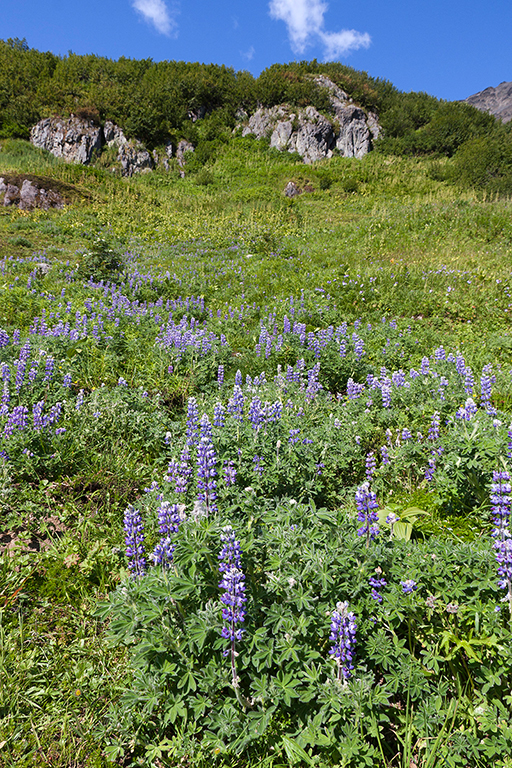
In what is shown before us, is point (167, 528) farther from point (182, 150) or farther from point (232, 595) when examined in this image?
point (182, 150)

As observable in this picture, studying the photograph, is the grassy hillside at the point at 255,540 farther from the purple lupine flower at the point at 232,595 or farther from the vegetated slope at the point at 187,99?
the vegetated slope at the point at 187,99

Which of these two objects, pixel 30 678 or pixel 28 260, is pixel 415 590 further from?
pixel 28 260

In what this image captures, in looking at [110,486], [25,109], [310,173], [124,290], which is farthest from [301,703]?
[25,109]

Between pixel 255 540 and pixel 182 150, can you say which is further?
pixel 182 150

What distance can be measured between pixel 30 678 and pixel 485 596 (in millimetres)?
2499

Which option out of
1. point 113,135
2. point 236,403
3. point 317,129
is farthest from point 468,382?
point 317,129

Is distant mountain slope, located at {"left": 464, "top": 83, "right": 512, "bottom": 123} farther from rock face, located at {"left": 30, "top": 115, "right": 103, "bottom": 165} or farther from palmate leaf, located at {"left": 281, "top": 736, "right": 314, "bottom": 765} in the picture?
palmate leaf, located at {"left": 281, "top": 736, "right": 314, "bottom": 765}

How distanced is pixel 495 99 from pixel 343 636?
199495 millimetres

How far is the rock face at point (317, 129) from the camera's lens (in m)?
35.7

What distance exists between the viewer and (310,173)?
1118 inches

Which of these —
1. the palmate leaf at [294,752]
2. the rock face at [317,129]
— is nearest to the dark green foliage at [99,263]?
the palmate leaf at [294,752]

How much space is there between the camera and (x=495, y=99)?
468ft

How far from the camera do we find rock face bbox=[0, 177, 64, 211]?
58.6 ft

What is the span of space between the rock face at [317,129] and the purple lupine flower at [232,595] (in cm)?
3972
